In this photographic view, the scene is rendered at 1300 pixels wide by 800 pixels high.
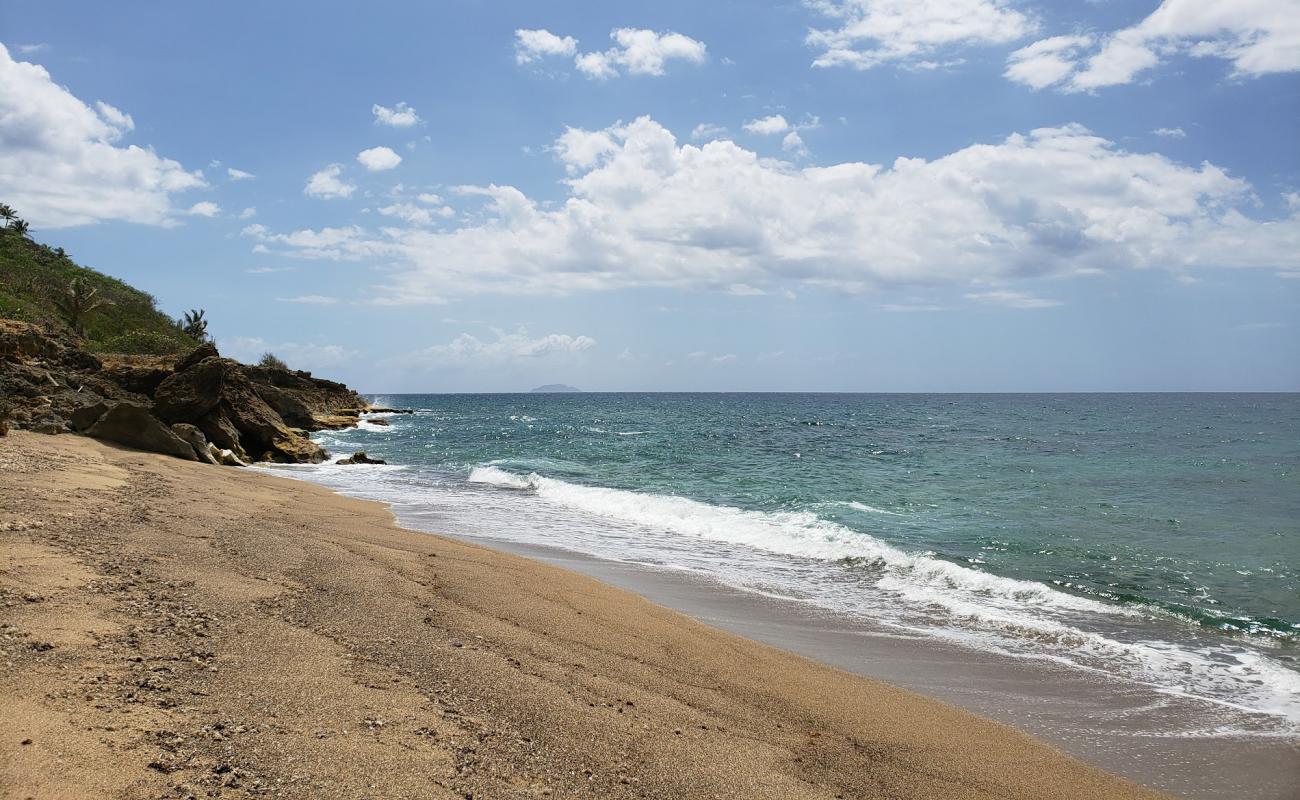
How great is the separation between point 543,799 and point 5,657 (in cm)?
337

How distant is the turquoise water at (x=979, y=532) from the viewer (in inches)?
348

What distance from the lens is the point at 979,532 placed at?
51.6ft

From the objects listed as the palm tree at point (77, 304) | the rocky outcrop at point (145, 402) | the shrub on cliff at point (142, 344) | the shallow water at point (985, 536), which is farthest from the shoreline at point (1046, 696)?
the shrub on cliff at point (142, 344)

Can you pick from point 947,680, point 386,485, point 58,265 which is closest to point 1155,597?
point 947,680

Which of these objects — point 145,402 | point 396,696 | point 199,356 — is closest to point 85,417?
point 145,402

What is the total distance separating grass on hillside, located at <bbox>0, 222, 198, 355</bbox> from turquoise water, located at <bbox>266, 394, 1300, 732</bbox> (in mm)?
20930

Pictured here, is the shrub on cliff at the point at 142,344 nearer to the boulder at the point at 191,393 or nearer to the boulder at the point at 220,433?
the boulder at the point at 191,393

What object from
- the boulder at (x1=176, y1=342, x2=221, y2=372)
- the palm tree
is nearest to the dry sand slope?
the boulder at (x1=176, y1=342, x2=221, y2=372)

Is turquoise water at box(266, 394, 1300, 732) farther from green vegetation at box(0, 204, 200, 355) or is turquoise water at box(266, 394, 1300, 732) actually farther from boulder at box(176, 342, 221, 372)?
green vegetation at box(0, 204, 200, 355)

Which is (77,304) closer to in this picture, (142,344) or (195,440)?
(142,344)

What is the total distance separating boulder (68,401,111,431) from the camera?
62.3 feet

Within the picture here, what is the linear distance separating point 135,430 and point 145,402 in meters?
7.40

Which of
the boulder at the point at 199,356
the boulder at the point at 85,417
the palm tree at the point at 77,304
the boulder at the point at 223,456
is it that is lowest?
the boulder at the point at 223,456

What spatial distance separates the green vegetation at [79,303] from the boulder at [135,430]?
20.4 meters
